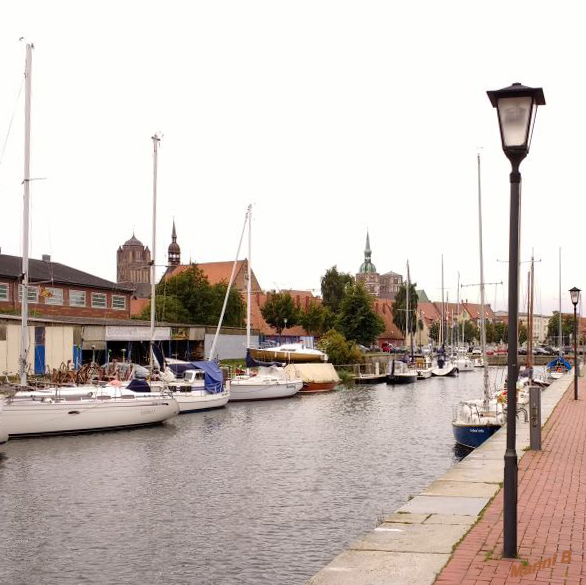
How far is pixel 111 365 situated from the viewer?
48.8 m

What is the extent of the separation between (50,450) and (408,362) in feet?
208

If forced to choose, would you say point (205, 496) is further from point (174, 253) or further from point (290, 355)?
point (174, 253)

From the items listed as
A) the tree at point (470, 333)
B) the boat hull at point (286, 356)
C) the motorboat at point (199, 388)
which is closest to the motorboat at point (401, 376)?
the boat hull at point (286, 356)

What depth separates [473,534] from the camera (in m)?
10.7

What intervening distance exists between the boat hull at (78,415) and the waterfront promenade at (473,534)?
62.6 ft

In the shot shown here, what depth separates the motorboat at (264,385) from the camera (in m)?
48.3

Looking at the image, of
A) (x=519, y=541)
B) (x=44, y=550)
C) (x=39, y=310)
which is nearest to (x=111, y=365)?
(x=39, y=310)

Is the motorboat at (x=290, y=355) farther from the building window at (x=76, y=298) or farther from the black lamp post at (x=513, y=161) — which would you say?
the black lamp post at (x=513, y=161)

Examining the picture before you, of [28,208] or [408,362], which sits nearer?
[28,208]

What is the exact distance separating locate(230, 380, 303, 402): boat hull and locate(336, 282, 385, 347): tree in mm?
46064

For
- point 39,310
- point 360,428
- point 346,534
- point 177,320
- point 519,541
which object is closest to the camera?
point 519,541

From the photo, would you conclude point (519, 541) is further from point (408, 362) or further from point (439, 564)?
point (408, 362)

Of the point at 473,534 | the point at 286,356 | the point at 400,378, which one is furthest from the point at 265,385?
the point at 473,534

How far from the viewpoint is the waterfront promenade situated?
8883 mm
